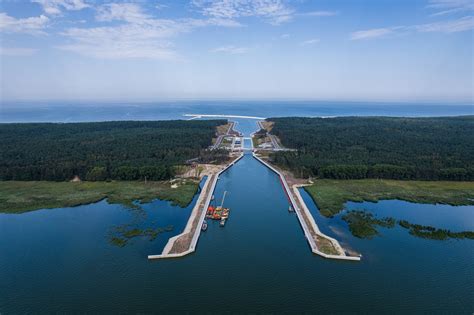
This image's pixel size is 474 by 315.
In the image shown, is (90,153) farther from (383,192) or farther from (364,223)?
(383,192)

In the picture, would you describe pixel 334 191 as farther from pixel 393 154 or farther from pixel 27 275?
pixel 27 275

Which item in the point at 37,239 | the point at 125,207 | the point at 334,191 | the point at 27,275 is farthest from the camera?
the point at 334,191

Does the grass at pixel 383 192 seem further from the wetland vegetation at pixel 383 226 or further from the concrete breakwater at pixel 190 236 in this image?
the concrete breakwater at pixel 190 236

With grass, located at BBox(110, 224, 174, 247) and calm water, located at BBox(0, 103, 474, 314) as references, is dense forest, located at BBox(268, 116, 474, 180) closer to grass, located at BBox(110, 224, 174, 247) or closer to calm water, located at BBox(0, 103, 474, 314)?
calm water, located at BBox(0, 103, 474, 314)

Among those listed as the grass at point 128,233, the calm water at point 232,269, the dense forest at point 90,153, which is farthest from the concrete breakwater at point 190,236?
the dense forest at point 90,153

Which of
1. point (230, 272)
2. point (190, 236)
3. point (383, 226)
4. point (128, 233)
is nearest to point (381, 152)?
point (383, 226)

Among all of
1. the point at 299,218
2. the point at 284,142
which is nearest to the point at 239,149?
the point at 284,142

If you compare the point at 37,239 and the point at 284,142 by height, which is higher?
the point at 284,142

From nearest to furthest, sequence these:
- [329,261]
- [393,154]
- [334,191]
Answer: [329,261]
[334,191]
[393,154]
